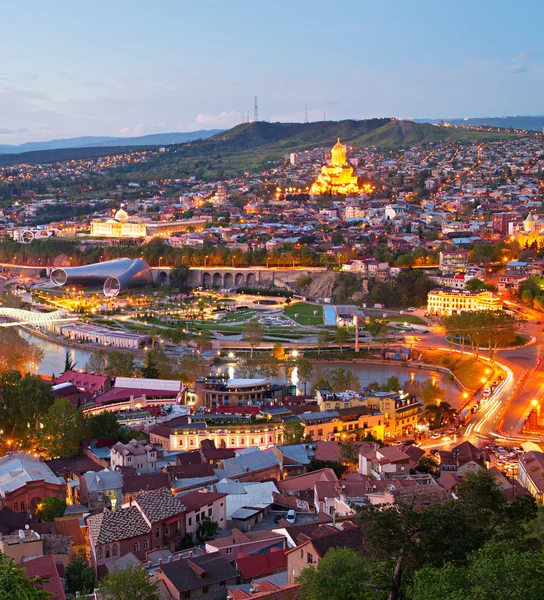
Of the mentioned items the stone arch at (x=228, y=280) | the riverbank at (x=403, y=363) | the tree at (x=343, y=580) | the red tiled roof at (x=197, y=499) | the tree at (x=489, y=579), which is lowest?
the stone arch at (x=228, y=280)

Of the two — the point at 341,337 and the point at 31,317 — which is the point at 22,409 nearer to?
the point at 341,337

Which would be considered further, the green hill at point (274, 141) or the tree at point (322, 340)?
the green hill at point (274, 141)

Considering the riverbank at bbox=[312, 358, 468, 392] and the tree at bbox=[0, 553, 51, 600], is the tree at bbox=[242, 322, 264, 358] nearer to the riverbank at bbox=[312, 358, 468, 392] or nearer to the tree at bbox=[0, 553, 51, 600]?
the riverbank at bbox=[312, 358, 468, 392]

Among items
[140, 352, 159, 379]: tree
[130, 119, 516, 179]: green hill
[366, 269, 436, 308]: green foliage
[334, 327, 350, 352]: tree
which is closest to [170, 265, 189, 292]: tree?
[366, 269, 436, 308]: green foliage

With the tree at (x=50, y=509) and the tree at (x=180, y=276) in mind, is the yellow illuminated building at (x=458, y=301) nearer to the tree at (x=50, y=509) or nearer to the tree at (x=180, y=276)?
the tree at (x=180, y=276)

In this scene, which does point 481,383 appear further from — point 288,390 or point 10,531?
point 10,531


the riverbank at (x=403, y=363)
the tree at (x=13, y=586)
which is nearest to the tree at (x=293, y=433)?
the riverbank at (x=403, y=363)
